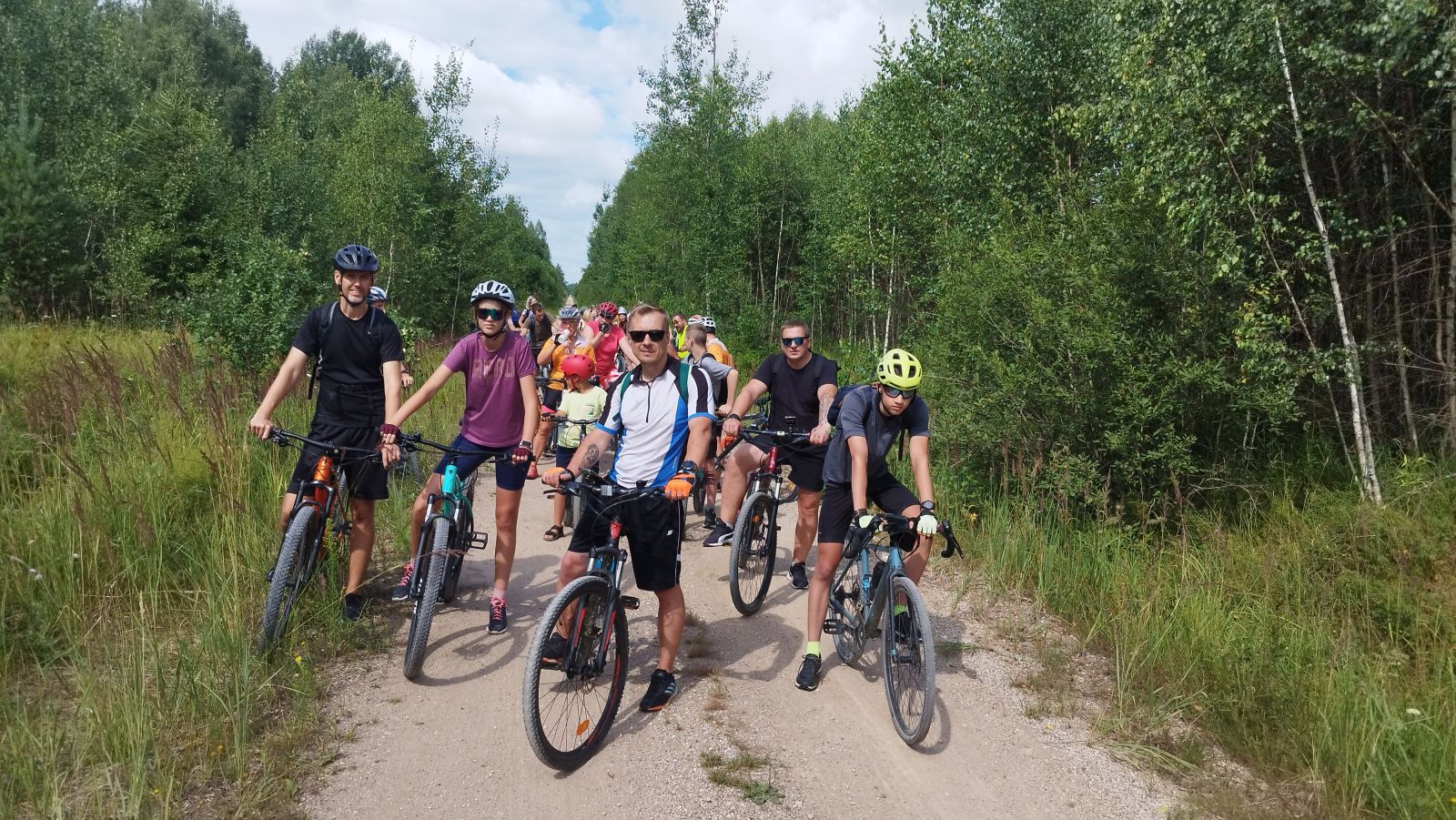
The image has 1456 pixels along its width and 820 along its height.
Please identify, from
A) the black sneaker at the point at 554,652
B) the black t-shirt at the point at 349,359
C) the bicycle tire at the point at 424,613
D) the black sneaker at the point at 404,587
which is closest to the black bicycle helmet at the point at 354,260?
the black t-shirt at the point at 349,359

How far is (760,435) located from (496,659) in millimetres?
2926

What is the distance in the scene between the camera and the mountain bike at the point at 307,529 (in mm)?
4605

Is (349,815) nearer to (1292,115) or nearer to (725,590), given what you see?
(725,590)

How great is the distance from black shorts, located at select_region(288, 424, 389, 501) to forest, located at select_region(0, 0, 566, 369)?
5.78m

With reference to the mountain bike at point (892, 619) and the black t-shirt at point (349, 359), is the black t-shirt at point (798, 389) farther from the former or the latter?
the black t-shirt at point (349, 359)

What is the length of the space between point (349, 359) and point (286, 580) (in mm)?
1381

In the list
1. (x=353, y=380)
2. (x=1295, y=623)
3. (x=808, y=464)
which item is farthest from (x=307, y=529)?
(x=1295, y=623)

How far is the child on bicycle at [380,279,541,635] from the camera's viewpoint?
537 cm

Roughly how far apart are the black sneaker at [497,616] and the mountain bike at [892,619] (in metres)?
2.17

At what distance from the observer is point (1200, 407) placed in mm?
7602

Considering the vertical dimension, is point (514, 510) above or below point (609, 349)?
below

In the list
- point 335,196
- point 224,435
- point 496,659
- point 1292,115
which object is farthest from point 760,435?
point 335,196

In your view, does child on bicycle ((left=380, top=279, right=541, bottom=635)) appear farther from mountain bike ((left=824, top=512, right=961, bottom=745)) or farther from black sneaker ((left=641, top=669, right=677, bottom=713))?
mountain bike ((left=824, top=512, right=961, bottom=745))

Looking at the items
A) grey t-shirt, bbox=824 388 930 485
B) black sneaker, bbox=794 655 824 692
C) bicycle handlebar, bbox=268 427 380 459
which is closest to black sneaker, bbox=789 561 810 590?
black sneaker, bbox=794 655 824 692
